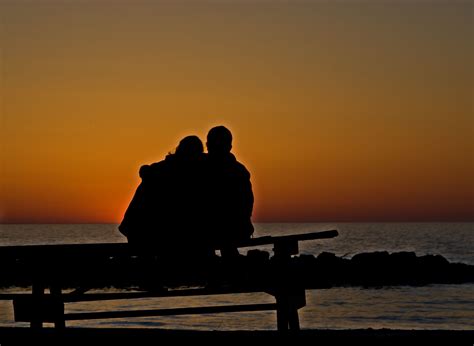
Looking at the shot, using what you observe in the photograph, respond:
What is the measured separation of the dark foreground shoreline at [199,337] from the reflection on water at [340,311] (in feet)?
47.1

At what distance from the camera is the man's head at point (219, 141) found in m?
8.57

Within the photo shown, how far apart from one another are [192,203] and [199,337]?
1201mm

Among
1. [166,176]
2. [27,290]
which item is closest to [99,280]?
[166,176]

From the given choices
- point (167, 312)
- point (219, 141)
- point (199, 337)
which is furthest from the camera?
point (219, 141)

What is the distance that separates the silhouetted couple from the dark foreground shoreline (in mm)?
765

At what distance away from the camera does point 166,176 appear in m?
8.38

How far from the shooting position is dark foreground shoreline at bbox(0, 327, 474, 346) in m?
7.88

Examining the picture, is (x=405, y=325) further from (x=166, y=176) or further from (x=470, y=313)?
(x=166, y=176)

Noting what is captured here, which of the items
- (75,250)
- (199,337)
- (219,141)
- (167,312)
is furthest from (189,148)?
(199,337)

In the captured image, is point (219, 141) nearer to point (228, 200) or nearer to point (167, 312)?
point (228, 200)

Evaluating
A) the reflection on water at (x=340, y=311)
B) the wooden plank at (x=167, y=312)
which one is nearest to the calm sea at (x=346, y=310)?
the reflection on water at (x=340, y=311)

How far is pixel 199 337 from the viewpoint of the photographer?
26.3 ft

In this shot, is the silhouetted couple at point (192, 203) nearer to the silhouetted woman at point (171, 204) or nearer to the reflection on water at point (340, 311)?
the silhouetted woman at point (171, 204)

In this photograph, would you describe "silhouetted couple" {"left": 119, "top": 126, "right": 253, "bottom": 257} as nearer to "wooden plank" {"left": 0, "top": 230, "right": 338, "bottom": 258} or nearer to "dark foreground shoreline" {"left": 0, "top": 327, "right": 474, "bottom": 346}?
"wooden plank" {"left": 0, "top": 230, "right": 338, "bottom": 258}
